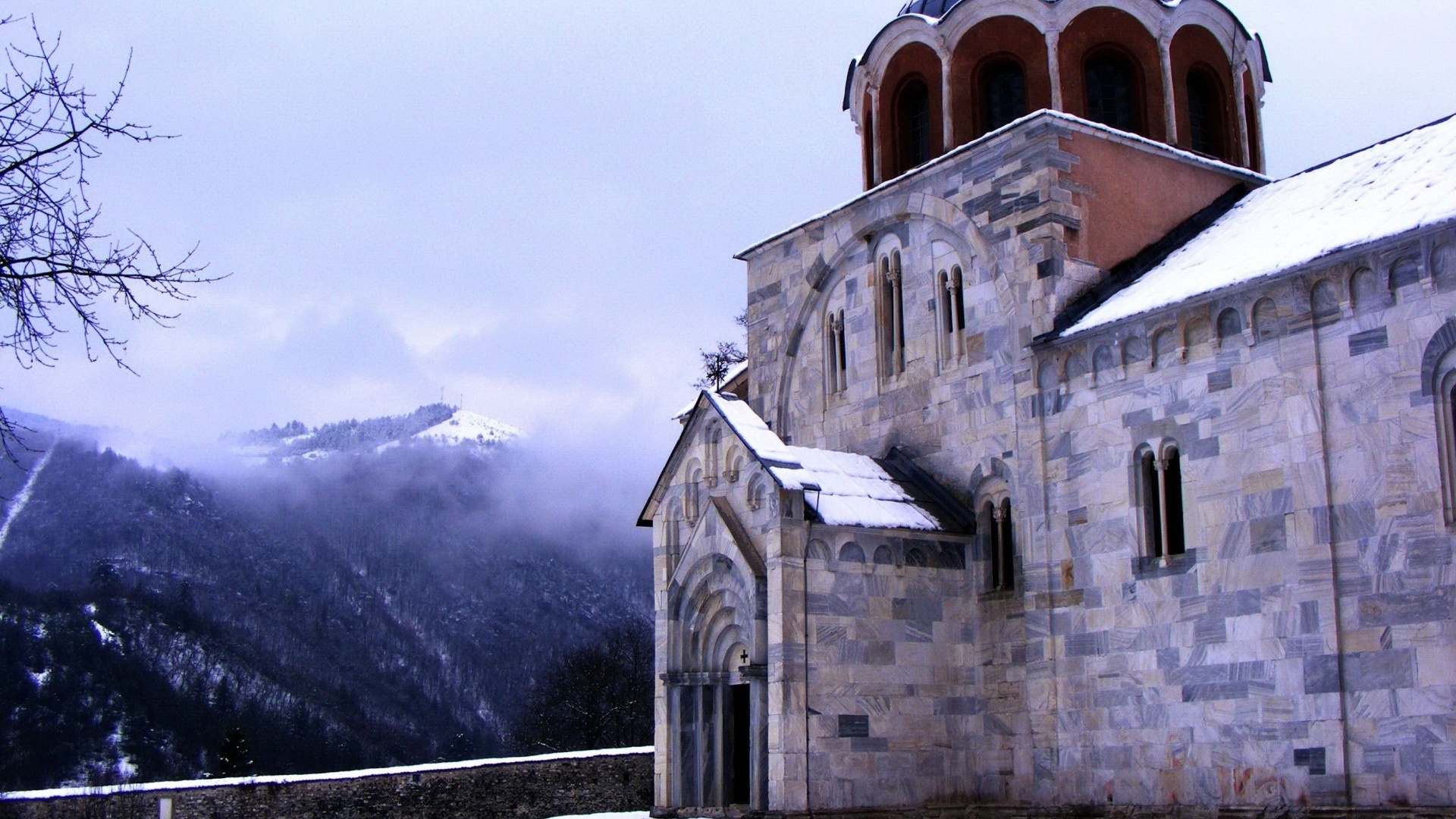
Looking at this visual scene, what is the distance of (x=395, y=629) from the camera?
154625 mm

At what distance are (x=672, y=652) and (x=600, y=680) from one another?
45.4 m

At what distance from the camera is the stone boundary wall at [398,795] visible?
2231cm

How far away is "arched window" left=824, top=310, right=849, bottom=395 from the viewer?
853 inches

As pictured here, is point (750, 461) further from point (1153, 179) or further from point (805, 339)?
point (1153, 179)

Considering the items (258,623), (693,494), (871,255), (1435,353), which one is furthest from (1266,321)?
(258,623)

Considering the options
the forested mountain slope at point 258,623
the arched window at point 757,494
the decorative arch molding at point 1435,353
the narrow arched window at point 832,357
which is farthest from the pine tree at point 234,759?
the decorative arch molding at point 1435,353

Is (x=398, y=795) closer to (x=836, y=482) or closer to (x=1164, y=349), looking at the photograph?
(x=836, y=482)

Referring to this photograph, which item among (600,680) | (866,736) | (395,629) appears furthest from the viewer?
(395,629)

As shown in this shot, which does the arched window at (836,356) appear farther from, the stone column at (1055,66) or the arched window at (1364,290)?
the arched window at (1364,290)

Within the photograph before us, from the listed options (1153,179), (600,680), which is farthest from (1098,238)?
(600,680)

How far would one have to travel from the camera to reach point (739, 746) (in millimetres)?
19594

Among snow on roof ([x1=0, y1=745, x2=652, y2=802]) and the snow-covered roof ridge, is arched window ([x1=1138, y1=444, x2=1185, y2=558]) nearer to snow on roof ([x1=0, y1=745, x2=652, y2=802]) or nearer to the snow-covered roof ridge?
the snow-covered roof ridge

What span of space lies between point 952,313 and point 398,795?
12.4 meters

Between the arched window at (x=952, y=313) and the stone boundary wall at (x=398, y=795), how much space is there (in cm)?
1073
